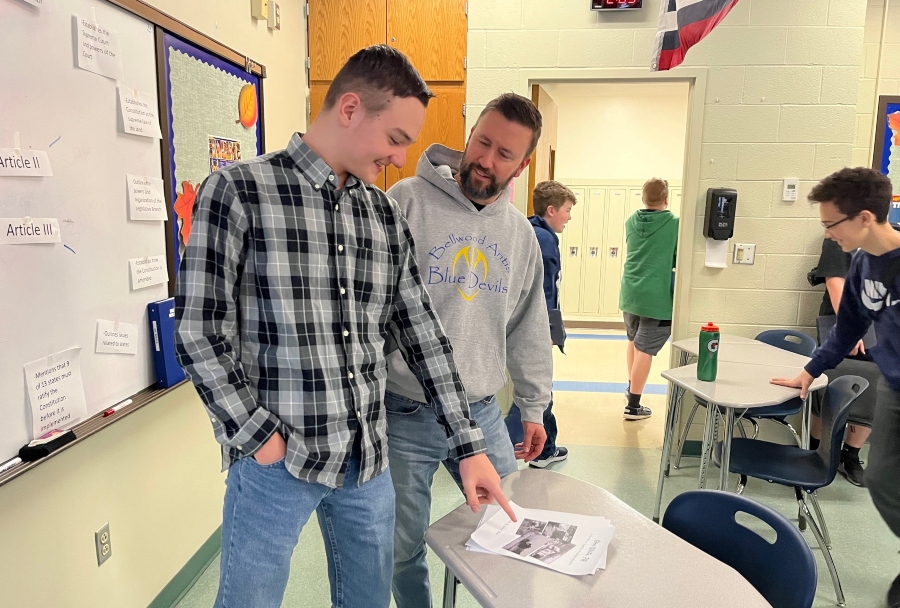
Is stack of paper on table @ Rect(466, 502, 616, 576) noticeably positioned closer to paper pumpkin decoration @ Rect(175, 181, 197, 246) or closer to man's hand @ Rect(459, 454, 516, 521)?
man's hand @ Rect(459, 454, 516, 521)

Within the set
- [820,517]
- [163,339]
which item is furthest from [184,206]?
[820,517]

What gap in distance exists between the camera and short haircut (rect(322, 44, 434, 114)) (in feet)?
3.56

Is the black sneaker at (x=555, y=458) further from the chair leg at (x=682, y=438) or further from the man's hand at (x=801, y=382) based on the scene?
the man's hand at (x=801, y=382)

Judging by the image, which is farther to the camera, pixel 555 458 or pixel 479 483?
pixel 555 458

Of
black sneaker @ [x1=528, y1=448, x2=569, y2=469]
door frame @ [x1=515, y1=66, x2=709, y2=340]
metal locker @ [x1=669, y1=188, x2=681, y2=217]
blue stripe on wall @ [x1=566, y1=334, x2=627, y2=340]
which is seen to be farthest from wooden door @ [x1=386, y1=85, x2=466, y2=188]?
metal locker @ [x1=669, y1=188, x2=681, y2=217]

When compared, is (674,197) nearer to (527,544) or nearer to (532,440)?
(532,440)

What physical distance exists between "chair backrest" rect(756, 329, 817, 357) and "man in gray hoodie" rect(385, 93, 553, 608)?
2326 millimetres

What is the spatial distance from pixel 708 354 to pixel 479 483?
1.70 meters

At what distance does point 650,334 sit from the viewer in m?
4.21

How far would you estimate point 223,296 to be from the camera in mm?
985

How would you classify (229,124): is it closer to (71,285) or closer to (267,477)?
(71,285)

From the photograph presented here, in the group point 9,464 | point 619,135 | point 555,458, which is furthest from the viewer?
point 619,135

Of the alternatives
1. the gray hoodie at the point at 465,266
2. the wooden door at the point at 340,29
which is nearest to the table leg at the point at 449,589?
the gray hoodie at the point at 465,266

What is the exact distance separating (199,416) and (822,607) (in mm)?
2427
